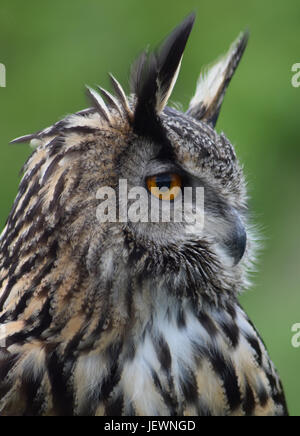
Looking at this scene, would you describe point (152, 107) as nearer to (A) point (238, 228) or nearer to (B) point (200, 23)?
(A) point (238, 228)

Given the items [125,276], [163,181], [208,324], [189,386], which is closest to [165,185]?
[163,181]

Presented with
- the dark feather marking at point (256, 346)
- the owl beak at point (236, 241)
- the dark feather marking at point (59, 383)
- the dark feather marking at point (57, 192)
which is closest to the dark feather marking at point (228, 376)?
the dark feather marking at point (256, 346)

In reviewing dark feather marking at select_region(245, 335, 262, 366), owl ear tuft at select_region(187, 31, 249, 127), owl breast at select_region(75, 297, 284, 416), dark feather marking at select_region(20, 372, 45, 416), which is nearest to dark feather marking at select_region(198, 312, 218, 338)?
owl breast at select_region(75, 297, 284, 416)

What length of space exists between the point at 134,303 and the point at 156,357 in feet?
0.54

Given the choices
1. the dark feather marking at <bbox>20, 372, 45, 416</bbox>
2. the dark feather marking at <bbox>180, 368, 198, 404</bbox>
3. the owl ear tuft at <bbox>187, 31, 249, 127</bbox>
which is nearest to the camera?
the dark feather marking at <bbox>20, 372, 45, 416</bbox>

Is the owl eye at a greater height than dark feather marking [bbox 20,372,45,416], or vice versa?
the owl eye

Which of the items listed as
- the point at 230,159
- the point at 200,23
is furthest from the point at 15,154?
the point at 230,159

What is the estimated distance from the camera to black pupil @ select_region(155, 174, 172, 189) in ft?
6.81

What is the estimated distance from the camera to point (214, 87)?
256 centimetres

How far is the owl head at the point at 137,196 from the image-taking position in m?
2.01

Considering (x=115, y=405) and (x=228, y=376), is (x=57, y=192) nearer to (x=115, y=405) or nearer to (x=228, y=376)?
(x=115, y=405)

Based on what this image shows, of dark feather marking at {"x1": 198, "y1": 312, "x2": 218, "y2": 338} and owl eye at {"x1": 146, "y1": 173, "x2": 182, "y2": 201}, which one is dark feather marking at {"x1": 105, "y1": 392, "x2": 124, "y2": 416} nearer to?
dark feather marking at {"x1": 198, "y1": 312, "x2": 218, "y2": 338}

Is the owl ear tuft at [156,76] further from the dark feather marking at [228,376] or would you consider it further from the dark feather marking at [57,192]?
the dark feather marking at [228,376]

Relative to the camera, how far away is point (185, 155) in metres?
2.11
